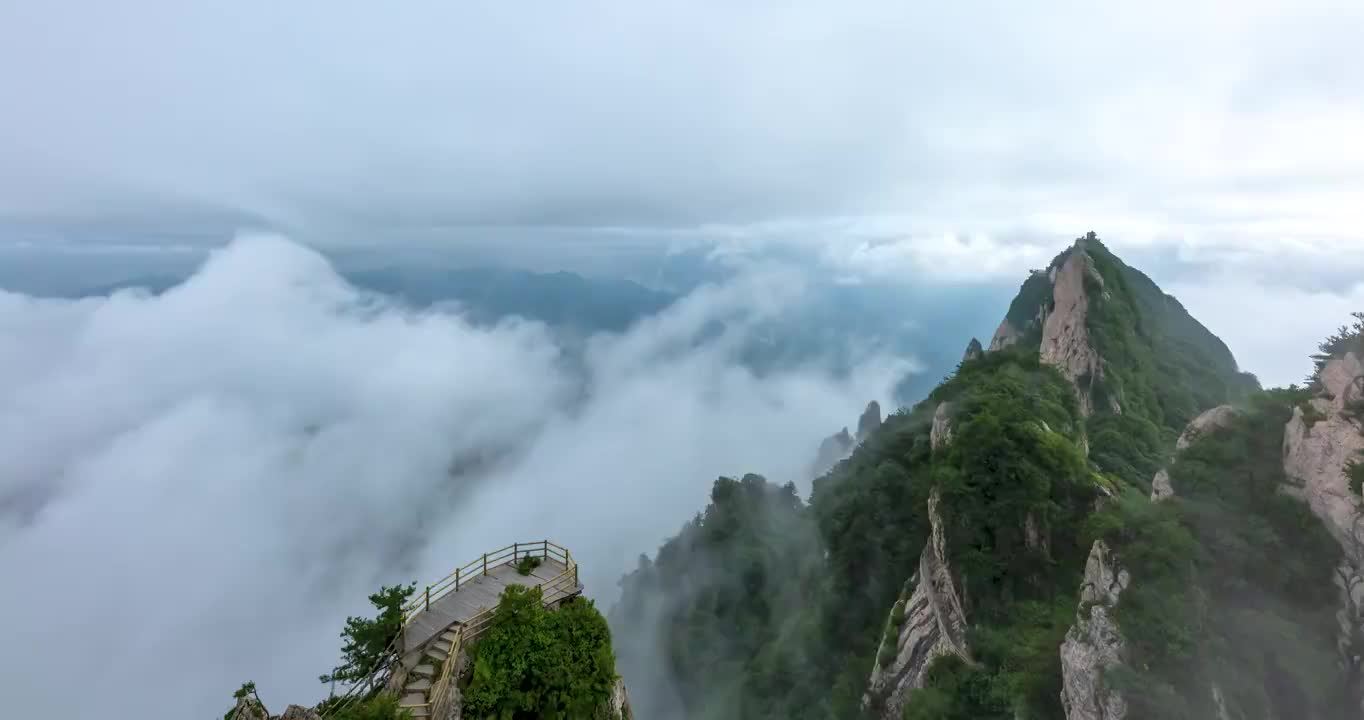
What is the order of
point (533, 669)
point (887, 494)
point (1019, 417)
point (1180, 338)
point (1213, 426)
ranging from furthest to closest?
1. point (1180, 338)
2. point (887, 494)
3. point (1019, 417)
4. point (1213, 426)
5. point (533, 669)

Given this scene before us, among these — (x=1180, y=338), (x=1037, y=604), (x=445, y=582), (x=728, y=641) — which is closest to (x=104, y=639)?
(x=728, y=641)

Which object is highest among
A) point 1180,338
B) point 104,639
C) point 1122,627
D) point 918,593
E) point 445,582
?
point 104,639

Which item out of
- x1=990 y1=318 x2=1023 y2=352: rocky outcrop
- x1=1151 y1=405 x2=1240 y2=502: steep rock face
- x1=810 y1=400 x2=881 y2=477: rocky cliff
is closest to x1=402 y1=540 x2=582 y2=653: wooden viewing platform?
x1=1151 y1=405 x2=1240 y2=502: steep rock face

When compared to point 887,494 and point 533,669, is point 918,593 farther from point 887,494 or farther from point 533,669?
point 533,669

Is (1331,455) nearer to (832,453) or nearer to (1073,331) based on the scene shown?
(1073,331)

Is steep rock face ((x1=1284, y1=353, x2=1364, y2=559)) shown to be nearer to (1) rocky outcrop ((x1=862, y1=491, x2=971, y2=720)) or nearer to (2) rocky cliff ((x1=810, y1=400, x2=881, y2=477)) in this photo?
(1) rocky outcrop ((x1=862, y1=491, x2=971, y2=720))

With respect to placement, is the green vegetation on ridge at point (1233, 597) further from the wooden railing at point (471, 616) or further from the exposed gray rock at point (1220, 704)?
the wooden railing at point (471, 616)

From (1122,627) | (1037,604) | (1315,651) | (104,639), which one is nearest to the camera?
(1315,651)

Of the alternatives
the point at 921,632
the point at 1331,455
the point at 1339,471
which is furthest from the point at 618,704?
the point at 1331,455
